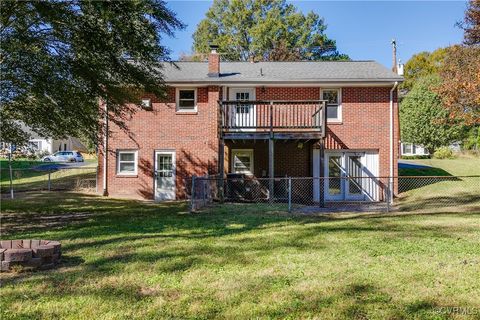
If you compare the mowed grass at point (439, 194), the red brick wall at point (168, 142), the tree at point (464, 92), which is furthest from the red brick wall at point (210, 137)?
the tree at point (464, 92)

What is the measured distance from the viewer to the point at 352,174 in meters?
17.1

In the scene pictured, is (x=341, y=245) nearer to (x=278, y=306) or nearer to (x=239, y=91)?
(x=278, y=306)

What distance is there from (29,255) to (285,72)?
570 inches

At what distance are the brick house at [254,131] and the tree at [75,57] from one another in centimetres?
528

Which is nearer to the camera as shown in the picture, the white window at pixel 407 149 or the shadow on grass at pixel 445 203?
the shadow on grass at pixel 445 203

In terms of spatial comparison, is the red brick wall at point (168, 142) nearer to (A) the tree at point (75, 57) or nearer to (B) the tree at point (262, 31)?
(A) the tree at point (75, 57)

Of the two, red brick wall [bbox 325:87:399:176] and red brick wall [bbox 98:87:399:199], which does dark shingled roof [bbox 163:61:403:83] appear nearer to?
red brick wall [bbox 98:87:399:199]

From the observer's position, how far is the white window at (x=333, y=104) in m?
17.0

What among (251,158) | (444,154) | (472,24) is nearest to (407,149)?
(444,154)

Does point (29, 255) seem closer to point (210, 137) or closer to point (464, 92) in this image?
point (210, 137)

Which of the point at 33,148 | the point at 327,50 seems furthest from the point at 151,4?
the point at 327,50

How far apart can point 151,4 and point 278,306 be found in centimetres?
852

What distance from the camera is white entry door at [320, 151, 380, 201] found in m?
16.9

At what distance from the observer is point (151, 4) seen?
10047 mm
